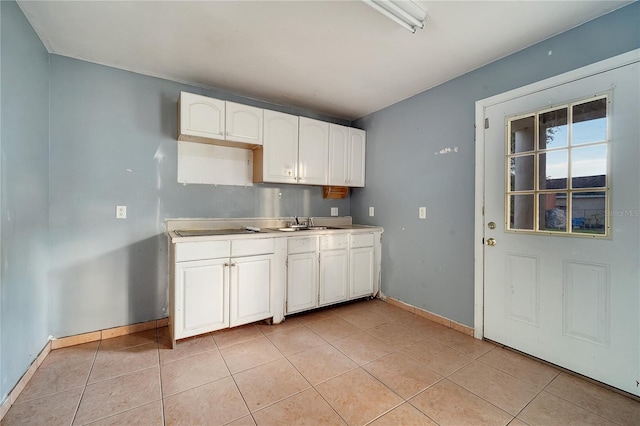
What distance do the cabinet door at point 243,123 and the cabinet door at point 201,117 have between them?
65mm

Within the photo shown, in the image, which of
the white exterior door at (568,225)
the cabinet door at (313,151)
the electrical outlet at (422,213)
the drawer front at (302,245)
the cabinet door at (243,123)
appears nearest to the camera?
the white exterior door at (568,225)

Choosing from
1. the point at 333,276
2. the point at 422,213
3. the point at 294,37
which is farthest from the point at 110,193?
the point at 422,213

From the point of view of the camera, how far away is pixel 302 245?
2787 millimetres

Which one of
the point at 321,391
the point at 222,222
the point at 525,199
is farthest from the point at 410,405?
the point at 222,222

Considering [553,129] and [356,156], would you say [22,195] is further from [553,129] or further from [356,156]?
[553,129]

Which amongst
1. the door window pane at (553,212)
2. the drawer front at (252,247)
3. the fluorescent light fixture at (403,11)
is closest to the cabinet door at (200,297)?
the drawer front at (252,247)

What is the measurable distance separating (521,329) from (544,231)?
2.59 ft

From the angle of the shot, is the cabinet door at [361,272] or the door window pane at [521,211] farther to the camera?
the cabinet door at [361,272]

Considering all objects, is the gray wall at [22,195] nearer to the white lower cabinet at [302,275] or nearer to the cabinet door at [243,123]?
the cabinet door at [243,123]

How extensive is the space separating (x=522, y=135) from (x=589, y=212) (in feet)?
2.34

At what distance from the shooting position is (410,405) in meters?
1.57

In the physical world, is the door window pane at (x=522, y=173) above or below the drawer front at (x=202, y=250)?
above

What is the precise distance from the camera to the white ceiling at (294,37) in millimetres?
1698

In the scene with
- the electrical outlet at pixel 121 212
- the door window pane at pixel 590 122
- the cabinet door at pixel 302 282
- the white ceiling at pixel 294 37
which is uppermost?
the white ceiling at pixel 294 37
